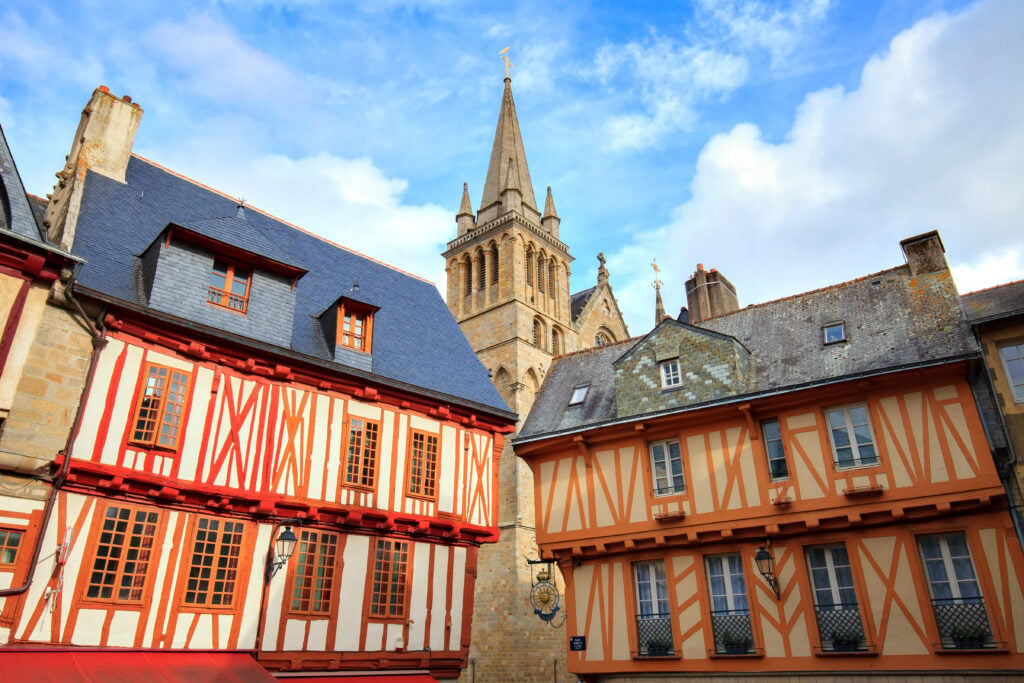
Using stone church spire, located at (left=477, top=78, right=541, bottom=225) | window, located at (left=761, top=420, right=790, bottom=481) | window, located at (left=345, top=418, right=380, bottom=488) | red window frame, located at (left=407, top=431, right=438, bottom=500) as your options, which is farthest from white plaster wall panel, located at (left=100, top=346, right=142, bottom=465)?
stone church spire, located at (left=477, top=78, right=541, bottom=225)

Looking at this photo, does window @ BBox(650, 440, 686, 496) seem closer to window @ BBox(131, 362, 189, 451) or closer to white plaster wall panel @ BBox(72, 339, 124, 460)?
window @ BBox(131, 362, 189, 451)

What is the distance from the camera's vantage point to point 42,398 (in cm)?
940

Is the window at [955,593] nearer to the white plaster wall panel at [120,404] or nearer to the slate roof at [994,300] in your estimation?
the slate roof at [994,300]

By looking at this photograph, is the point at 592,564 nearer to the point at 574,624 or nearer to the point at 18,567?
the point at 574,624

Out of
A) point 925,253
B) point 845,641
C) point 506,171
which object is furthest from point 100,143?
point 506,171

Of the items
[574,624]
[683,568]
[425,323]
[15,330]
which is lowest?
[574,624]

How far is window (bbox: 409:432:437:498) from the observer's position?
1295 cm

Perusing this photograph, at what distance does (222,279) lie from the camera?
1192cm

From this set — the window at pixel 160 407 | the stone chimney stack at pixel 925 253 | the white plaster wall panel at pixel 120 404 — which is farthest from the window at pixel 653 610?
the white plaster wall panel at pixel 120 404

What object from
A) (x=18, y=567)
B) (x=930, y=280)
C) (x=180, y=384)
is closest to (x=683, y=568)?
(x=930, y=280)

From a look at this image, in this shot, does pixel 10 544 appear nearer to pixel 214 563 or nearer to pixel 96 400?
pixel 96 400

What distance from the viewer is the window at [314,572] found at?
1111cm

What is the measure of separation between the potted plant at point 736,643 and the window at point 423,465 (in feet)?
17.7

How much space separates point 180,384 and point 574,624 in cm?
794
